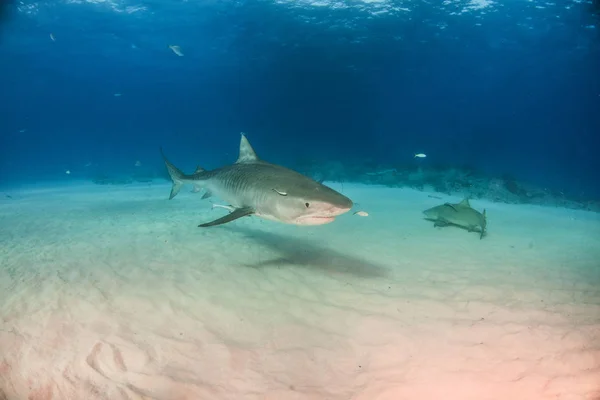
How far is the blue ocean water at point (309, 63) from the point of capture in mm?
28562

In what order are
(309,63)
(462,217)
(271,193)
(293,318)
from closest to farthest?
(293,318), (271,193), (462,217), (309,63)

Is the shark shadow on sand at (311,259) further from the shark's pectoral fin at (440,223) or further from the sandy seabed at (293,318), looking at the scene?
the shark's pectoral fin at (440,223)

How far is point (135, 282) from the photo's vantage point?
5062 millimetres

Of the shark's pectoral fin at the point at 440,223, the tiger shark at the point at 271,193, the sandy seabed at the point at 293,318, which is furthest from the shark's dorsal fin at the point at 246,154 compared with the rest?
the shark's pectoral fin at the point at 440,223

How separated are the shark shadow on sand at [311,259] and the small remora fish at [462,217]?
13.3 ft

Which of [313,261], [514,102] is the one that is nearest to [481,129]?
[514,102]

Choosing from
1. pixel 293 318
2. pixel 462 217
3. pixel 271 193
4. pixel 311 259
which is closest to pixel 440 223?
pixel 462 217

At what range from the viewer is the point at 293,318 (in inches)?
168

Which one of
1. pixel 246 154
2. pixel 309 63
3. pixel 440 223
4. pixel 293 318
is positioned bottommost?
pixel 440 223

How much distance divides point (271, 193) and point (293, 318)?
2254mm

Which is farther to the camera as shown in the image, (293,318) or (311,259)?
(311,259)

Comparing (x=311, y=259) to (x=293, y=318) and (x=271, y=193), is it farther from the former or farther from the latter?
(x=293, y=318)

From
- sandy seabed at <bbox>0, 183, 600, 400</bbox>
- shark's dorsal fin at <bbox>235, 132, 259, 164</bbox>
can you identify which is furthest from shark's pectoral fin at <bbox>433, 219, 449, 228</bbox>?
shark's dorsal fin at <bbox>235, 132, 259, 164</bbox>

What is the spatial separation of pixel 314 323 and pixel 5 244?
7.50 m
